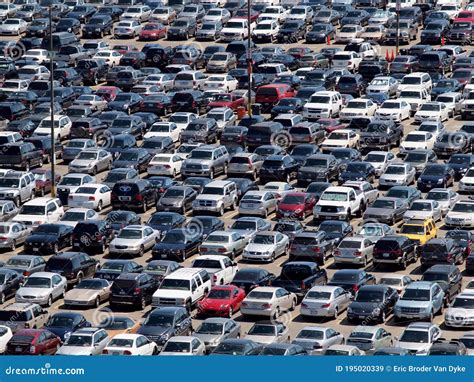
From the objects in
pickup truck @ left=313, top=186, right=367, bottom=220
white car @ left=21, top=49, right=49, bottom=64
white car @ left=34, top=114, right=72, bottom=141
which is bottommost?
pickup truck @ left=313, top=186, right=367, bottom=220

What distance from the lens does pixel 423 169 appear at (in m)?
74.1

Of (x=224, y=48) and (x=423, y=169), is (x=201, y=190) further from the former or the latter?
(x=224, y=48)

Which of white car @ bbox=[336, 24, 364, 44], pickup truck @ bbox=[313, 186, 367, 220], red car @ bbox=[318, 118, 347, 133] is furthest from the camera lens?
white car @ bbox=[336, 24, 364, 44]

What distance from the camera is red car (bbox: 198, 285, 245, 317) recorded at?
56.7m

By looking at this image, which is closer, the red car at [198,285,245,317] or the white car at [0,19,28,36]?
the red car at [198,285,245,317]

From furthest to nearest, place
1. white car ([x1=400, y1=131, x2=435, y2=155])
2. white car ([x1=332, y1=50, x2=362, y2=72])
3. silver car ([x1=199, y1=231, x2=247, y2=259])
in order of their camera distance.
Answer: white car ([x1=332, y1=50, x2=362, y2=72]) < white car ([x1=400, y1=131, x2=435, y2=155]) < silver car ([x1=199, y1=231, x2=247, y2=259])

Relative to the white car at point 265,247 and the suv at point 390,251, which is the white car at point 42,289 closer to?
the white car at point 265,247

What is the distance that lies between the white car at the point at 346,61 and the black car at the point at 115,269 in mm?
36361

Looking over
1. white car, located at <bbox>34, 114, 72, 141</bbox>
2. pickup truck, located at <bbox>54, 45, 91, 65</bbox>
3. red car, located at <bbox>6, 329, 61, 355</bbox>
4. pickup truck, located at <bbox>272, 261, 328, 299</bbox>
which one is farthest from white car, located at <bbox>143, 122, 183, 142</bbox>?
red car, located at <bbox>6, 329, 61, 355</bbox>

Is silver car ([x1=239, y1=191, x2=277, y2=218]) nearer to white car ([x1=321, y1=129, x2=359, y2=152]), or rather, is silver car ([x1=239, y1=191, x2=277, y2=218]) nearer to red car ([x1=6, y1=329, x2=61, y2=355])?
white car ([x1=321, y1=129, x2=359, y2=152])

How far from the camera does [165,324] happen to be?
53.6 meters

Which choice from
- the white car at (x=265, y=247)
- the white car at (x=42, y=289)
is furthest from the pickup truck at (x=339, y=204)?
the white car at (x=42, y=289)

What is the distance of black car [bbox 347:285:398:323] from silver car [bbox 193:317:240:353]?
4.47m

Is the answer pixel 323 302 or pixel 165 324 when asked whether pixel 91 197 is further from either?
pixel 165 324
